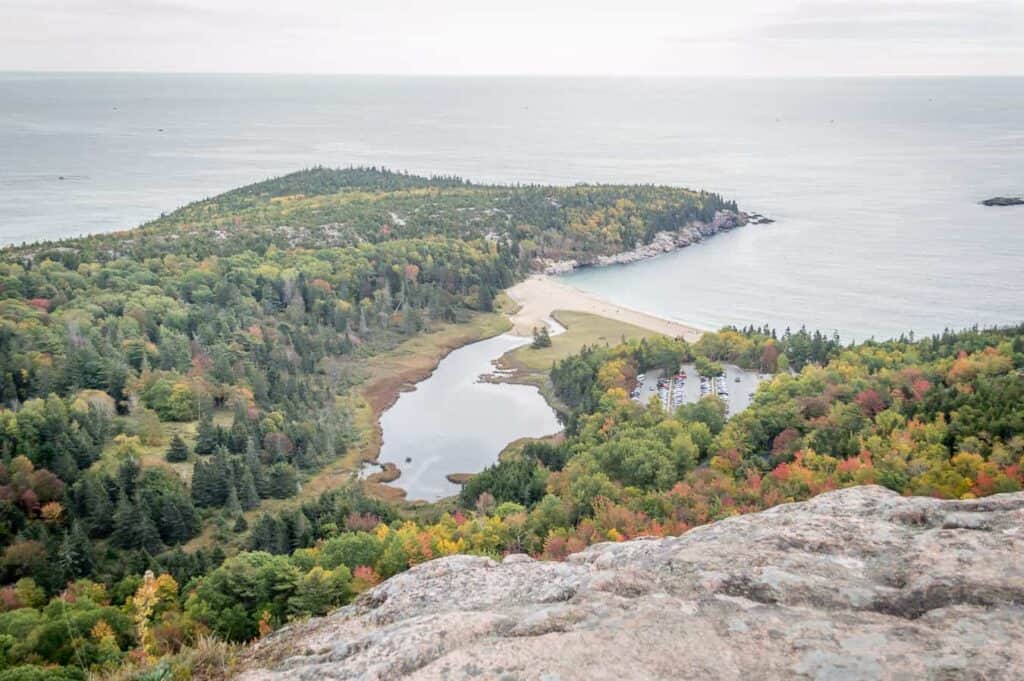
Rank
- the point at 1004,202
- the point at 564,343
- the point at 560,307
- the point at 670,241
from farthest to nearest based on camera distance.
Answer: the point at 1004,202
the point at 670,241
the point at 560,307
the point at 564,343

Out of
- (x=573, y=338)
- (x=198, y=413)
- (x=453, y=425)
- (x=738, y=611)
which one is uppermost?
(x=738, y=611)

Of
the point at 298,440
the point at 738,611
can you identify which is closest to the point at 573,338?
the point at 298,440

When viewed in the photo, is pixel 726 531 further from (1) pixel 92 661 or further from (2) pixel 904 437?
(2) pixel 904 437

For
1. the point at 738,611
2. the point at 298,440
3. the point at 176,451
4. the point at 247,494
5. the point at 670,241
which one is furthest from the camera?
the point at 670,241

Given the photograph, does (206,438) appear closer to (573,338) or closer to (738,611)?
(573,338)

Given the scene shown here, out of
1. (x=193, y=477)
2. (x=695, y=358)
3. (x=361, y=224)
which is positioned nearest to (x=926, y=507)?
(x=193, y=477)

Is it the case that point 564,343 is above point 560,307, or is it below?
below

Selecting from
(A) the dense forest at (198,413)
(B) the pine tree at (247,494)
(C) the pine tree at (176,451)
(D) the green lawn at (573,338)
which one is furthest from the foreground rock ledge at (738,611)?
(D) the green lawn at (573,338)

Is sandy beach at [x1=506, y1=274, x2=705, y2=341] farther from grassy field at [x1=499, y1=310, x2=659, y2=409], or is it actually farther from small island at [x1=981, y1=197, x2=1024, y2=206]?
small island at [x1=981, y1=197, x2=1024, y2=206]
